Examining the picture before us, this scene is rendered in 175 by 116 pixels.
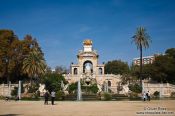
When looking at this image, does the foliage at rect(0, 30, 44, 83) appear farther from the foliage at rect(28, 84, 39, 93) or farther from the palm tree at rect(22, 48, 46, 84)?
the foliage at rect(28, 84, 39, 93)

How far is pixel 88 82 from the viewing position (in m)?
79.9

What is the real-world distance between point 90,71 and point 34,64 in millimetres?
20924

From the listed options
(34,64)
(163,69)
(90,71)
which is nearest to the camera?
(34,64)

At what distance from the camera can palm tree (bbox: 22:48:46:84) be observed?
229ft

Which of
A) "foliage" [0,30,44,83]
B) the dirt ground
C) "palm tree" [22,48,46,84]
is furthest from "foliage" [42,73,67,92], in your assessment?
the dirt ground

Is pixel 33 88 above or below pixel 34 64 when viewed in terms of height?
below

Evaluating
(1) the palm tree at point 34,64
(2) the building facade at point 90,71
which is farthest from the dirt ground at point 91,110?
(2) the building facade at point 90,71

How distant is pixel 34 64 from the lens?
70188 millimetres

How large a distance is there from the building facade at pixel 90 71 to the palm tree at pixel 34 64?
33.5 ft

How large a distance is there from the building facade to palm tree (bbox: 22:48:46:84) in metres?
10.2

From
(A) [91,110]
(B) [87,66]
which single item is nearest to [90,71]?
(B) [87,66]

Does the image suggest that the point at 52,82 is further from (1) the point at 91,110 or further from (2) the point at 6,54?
(1) the point at 91,110

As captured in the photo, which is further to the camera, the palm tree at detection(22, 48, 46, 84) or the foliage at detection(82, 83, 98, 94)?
the foliage at detection(82, 83, 98, 94)

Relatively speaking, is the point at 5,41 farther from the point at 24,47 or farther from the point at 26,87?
the point at 26,87
